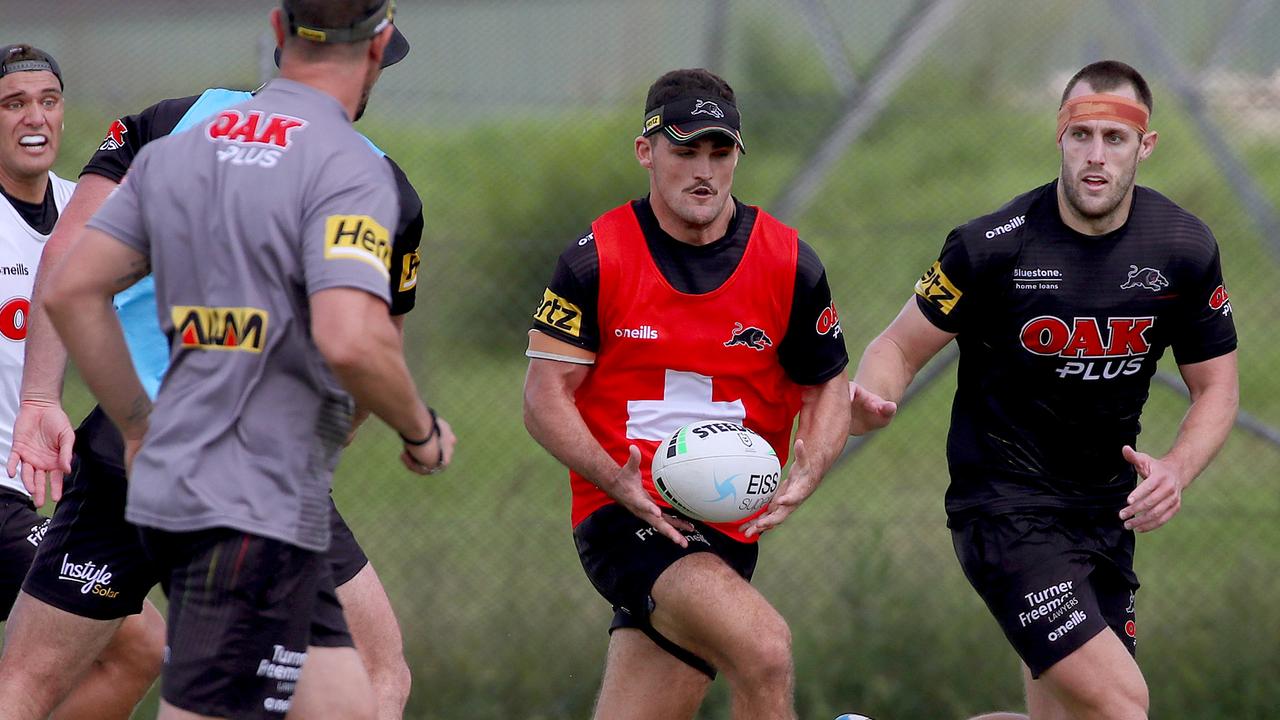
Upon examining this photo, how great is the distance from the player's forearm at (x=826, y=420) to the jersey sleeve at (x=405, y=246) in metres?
1.40

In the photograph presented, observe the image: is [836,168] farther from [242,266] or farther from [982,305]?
[242,266]

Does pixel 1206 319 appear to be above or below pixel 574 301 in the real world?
above

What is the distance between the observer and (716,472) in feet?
15.8

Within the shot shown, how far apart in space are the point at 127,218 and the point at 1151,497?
3203mm

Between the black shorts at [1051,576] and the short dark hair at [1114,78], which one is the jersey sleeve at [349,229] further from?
the short dark hair at [1114,78]

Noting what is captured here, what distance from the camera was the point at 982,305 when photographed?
5.38 meters

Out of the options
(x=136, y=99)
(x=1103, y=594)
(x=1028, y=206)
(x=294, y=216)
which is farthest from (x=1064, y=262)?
(x=136, y=99)

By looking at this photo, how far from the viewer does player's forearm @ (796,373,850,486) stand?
204 inches

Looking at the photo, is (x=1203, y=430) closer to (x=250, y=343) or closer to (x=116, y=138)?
(x=250, y=343)

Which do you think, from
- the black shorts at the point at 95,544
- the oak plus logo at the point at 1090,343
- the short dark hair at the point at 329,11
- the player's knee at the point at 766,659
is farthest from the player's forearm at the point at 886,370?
the short dark hair at the point at 329,11

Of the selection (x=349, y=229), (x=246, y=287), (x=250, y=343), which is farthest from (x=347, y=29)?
(x=250, y=343)

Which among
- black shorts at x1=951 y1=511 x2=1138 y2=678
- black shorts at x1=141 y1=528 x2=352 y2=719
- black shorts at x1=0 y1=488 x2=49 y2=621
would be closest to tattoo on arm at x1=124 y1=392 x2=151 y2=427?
black shorts at x1=141 y1=528 x2=352 y2=719

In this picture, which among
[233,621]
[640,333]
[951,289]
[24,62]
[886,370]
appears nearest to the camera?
[233,621]

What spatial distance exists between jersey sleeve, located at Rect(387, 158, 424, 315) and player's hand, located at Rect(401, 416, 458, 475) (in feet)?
3.01
